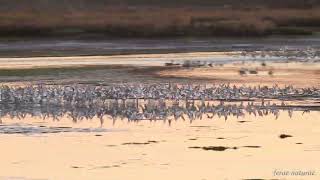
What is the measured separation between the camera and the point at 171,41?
34.1 meters

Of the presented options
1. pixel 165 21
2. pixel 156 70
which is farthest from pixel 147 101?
pixel 165 21

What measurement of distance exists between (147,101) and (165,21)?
23.2m

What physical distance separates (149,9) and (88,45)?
11.1 meters

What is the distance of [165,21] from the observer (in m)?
39.0

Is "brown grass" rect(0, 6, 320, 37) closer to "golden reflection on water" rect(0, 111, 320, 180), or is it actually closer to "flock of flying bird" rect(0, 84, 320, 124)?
"flock of flying bird" rect(0, 84, 320, 124)

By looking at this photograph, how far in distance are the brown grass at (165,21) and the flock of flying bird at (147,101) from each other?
62.0 ft

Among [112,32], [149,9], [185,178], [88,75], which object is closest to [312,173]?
[185,178]

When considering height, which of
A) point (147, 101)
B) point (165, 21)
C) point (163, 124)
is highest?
point (165, 21)

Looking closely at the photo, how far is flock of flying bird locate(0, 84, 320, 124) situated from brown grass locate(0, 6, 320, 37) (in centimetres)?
1890

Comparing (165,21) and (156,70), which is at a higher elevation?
(165,21)

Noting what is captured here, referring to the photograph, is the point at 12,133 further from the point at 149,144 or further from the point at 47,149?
the point at 149,144

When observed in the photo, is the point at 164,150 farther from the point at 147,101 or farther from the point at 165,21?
the point at 165,21

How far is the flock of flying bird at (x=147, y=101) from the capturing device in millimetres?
14680

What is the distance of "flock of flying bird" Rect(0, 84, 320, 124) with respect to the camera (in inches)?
578
